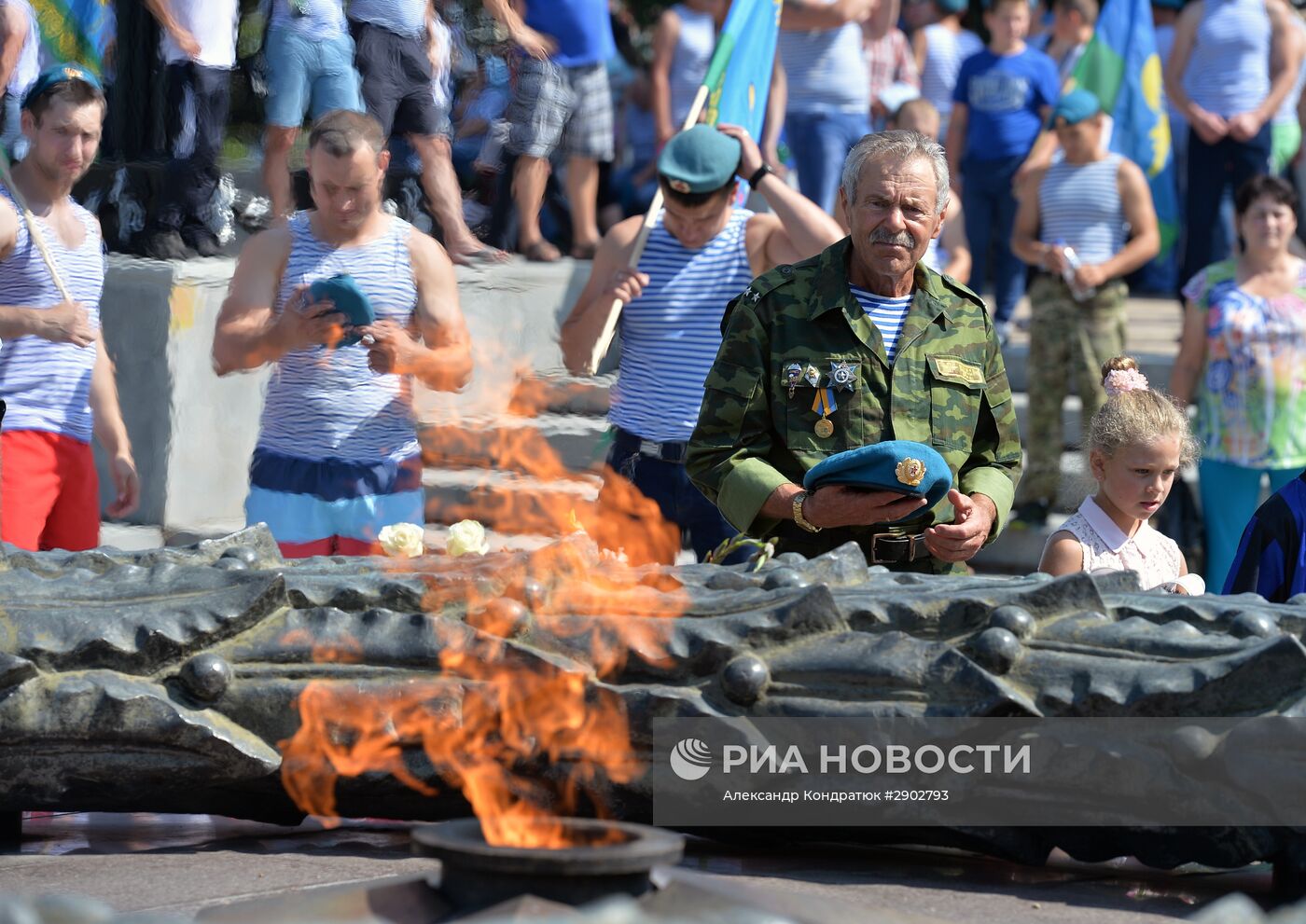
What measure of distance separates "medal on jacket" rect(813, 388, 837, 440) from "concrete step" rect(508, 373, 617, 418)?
1696 mm

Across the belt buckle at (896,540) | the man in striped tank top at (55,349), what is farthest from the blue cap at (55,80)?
the belt buckle at (896,540)

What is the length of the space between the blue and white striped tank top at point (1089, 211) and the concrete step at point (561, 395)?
1.92 m

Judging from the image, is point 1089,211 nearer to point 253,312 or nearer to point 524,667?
point 253,312

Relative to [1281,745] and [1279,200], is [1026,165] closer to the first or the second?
[1279,200]

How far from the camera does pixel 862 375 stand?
407 cm

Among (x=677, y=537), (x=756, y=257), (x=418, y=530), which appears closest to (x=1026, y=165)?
(x=756, y=257)

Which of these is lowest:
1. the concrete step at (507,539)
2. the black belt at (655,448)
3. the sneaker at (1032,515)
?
the sneaker at (1032,515)

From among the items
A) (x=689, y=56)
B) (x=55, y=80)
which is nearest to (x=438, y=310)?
(x=55, y=80)

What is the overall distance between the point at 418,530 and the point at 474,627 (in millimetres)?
1030

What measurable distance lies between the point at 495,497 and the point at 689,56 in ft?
8.06

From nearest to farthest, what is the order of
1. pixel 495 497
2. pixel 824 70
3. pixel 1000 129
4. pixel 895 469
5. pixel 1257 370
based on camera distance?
pixel 895 469 < pixel 1257 370 < pixel 495 497 < pixel 824 70 < pixel 1000 129

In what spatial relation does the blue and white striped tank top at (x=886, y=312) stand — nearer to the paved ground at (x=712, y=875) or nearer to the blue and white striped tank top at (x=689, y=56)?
the paved ground at (x=712, y=875)

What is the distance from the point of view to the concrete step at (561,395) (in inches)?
251

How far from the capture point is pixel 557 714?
3.34m
